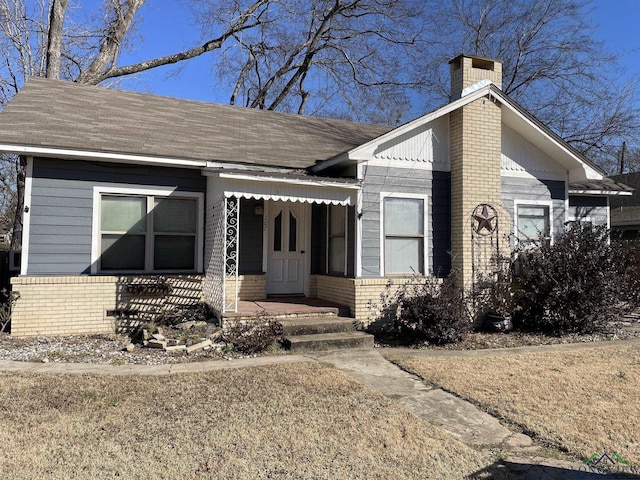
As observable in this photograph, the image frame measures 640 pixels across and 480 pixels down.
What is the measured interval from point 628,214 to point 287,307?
16.6 m

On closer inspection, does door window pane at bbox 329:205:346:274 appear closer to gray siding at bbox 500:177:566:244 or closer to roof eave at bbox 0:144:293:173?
roof eave at bbox 0:144:293:173

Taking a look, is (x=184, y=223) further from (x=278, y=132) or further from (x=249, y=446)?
(x=249, y=446)

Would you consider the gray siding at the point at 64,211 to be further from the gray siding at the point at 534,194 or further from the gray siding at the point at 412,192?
the gray siding at the point at 534,194

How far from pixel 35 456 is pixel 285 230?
7013mm

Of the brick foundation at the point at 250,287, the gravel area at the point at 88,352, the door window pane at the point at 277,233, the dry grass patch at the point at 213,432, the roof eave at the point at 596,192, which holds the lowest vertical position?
the dry grass patch at the point at 213,432

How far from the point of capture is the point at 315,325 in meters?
7.75

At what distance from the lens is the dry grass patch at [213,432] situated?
337 cm

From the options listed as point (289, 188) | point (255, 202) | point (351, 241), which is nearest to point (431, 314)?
point (351, 241)

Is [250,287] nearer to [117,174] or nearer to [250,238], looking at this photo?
[250,238]

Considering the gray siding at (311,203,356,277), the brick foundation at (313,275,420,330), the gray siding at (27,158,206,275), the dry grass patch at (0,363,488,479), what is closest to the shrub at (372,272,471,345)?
the brick foundation at (313,275,420,330)

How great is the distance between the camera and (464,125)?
30.1 ft

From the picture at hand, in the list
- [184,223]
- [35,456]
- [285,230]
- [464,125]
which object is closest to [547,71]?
Result: [464,125]

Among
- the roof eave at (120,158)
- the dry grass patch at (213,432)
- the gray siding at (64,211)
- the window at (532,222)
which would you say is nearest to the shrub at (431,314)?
the window at (532,222)

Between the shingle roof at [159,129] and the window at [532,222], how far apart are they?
4.38 meters
